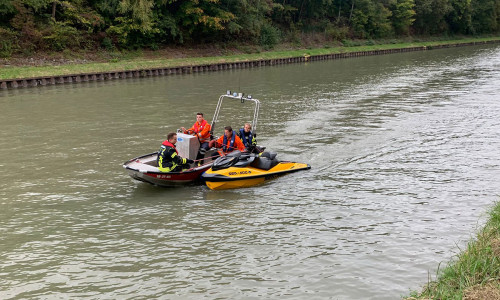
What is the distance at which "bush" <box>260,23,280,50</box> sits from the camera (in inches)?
2461

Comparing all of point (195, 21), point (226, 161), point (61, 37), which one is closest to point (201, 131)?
point (226, 161)

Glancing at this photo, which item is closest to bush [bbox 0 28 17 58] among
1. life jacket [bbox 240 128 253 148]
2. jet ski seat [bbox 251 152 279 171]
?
life jacket [bbox 240 128 253 148]

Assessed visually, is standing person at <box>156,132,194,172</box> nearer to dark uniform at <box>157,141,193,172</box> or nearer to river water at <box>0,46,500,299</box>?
dark uniform at <box>157,141,193,172</box>

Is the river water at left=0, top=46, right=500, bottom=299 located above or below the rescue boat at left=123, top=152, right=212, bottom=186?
below

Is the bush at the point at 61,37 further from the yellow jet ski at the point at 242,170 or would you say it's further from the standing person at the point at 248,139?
the yellow jet ski at the point at 242,170

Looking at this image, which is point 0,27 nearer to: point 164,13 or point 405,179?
point 164,13

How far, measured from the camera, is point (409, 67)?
4838 cm

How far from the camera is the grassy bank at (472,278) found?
670cm

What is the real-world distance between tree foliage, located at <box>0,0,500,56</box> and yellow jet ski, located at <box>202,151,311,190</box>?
34.7 m

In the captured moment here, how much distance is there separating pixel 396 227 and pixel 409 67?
136 ft

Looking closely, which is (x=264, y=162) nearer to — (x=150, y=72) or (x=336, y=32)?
(x=150, y=72)

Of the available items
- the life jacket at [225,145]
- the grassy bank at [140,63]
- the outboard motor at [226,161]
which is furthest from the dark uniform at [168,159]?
the grassy bank at [140,63]

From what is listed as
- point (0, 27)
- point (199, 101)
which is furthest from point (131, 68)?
point (199, 101)

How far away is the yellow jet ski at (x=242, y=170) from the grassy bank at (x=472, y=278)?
624cm
